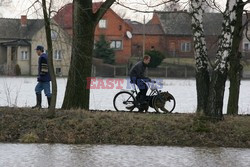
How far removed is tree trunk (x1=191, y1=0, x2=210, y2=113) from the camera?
14680 millimetres

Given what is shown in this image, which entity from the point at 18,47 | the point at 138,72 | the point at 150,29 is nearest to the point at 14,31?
the point at 18,47

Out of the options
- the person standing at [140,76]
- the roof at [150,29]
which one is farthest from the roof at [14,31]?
the person standing at [140,76]

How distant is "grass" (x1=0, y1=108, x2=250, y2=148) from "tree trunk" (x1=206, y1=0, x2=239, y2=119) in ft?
1.47

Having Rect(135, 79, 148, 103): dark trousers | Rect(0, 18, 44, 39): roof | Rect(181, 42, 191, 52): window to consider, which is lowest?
Rect(135, 79, 148, 103): dark trousers

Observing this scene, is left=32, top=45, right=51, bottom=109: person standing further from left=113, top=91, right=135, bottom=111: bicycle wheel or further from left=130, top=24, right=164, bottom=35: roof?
left=130, top=24, right=164, bottom=35: roof

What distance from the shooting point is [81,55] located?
52.9 ft

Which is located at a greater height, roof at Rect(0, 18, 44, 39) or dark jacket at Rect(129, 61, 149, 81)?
roof at Rect(0, 18, 44, 39)

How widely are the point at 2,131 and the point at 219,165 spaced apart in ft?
16.8

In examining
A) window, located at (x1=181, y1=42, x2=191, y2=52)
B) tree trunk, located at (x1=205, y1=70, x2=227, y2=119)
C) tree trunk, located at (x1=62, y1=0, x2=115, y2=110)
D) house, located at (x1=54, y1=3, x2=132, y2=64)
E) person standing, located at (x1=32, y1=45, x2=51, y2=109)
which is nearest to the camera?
tree trunk, located at (x1=205, y1=70, x2=227, y2=119)

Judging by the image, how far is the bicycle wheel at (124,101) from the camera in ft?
58.5

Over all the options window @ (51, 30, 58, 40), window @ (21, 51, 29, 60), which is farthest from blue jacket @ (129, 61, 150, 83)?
window @ (21, 51, 29, 60)

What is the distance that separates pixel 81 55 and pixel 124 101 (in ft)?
8.51

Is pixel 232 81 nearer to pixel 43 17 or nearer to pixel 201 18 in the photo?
pixel 201 18

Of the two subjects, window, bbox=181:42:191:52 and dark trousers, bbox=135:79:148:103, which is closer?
dark trousers, bbox=135:79:148:103
